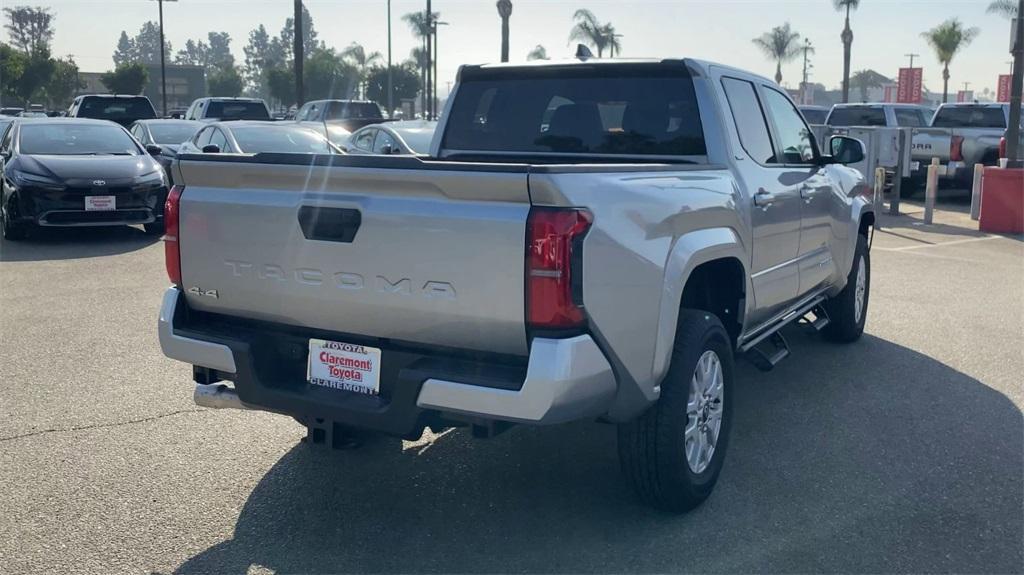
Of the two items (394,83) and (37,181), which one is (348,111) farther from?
(394,83)

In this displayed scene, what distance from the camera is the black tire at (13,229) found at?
11.9 meters

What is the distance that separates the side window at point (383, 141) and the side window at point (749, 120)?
8.19m

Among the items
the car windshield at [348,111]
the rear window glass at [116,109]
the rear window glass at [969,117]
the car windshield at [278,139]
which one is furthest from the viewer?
the car windshield at [348,111]

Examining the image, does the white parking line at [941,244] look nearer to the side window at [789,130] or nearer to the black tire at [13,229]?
the side window at [789,130]

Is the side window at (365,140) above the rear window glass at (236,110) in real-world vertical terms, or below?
below

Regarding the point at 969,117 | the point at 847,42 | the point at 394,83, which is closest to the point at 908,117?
the point at 969,117

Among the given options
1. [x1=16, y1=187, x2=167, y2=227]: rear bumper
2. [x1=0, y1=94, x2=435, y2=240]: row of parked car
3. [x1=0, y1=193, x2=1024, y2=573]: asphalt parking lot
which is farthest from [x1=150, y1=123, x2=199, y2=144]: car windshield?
[x1=0, y1=193, x2=1024, y2=573]: asphalt parking lot

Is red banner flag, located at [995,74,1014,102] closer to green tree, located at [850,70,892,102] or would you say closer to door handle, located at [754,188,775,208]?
door handle, located at [754,188,775,208]

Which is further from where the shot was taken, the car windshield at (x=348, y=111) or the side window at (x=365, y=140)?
the car windshield at (x=348, y=111)

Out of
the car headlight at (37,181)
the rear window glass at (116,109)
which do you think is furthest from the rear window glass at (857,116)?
the rear window glass at (116,109)

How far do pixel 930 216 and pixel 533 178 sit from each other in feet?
45.4

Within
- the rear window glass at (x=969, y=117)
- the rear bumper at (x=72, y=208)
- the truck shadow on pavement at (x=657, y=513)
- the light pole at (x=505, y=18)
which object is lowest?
the truck shadow on pavement at (x=657, y=513)

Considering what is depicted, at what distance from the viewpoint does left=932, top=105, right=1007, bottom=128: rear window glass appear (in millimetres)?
19750

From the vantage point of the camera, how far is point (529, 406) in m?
3.24
